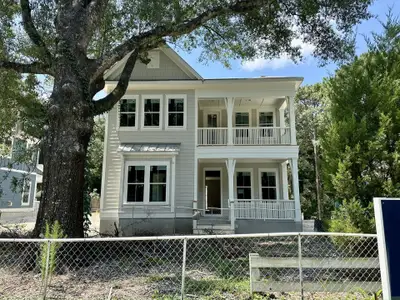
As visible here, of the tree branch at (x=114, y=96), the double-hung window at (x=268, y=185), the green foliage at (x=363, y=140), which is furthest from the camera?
the double-hung window at (x=268, y=185)

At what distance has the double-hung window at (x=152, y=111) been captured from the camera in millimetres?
14977

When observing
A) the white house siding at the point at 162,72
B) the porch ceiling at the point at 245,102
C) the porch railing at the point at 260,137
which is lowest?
the porch railing at the point at 260,137

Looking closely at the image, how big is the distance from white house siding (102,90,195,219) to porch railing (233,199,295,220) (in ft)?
7.37

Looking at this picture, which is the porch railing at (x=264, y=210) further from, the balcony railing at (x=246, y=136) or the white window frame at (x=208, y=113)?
the white window frame at (x=208, y=113)

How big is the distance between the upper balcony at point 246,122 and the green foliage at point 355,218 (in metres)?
8.52

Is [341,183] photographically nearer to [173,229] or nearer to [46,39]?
[173,229]

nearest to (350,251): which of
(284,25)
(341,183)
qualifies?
(341,183)

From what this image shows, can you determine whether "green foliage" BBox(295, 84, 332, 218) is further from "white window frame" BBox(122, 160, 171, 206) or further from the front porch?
"white window frame" BBox(122, 160, 171, 206)

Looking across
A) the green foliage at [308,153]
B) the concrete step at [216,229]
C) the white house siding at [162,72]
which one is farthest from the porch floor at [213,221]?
the green foliage at [308,153]

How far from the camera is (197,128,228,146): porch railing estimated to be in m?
14.8

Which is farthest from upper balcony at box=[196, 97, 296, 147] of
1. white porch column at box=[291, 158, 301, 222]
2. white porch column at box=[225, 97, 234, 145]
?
white porch column at box=[291, 158, 301, 222]

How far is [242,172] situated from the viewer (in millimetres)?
16109

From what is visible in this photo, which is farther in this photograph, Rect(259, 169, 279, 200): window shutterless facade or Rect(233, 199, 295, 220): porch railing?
Rect(259, 169, 279, 200): window shutterless facade

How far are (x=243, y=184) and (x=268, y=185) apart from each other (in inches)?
48.6
